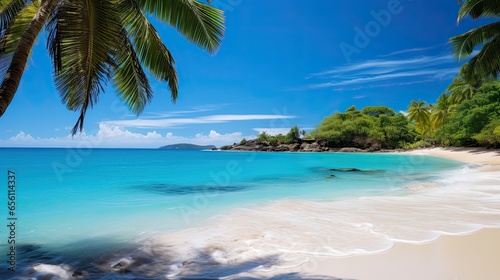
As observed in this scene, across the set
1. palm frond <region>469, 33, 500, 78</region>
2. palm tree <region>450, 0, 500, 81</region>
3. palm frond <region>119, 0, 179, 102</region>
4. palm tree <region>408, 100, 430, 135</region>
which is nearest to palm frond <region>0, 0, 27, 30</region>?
palm frond <region>119, 0, 179, 102</region>

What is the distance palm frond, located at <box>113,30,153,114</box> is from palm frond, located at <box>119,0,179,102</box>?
0.15m

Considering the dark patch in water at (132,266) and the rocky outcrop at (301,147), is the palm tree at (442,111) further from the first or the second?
the dark patch in water at (132,266)

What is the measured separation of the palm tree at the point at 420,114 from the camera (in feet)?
162

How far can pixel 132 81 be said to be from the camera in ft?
17.4

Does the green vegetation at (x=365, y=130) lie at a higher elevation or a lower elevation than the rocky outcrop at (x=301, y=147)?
higher

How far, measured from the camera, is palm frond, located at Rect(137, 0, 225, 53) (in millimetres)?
4215

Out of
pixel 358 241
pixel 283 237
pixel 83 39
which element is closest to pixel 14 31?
pixel 83 39

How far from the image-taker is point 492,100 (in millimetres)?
31406

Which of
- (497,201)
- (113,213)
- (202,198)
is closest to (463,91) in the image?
(497,201)

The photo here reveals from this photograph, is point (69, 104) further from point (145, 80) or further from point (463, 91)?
point (463, 91)

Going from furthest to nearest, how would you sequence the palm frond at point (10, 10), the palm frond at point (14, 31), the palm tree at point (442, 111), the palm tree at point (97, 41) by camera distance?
the palm tree at point (442, 111), the palm frond at point (10, 10), the palm frond at point (14, 31), the palm tree at point (97, 41)

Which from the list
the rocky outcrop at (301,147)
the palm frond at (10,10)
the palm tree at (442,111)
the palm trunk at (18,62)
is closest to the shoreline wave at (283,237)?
the palm trunk at (18,62)

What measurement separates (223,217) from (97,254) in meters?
3.13

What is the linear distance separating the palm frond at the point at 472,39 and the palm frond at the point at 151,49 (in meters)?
10.9
